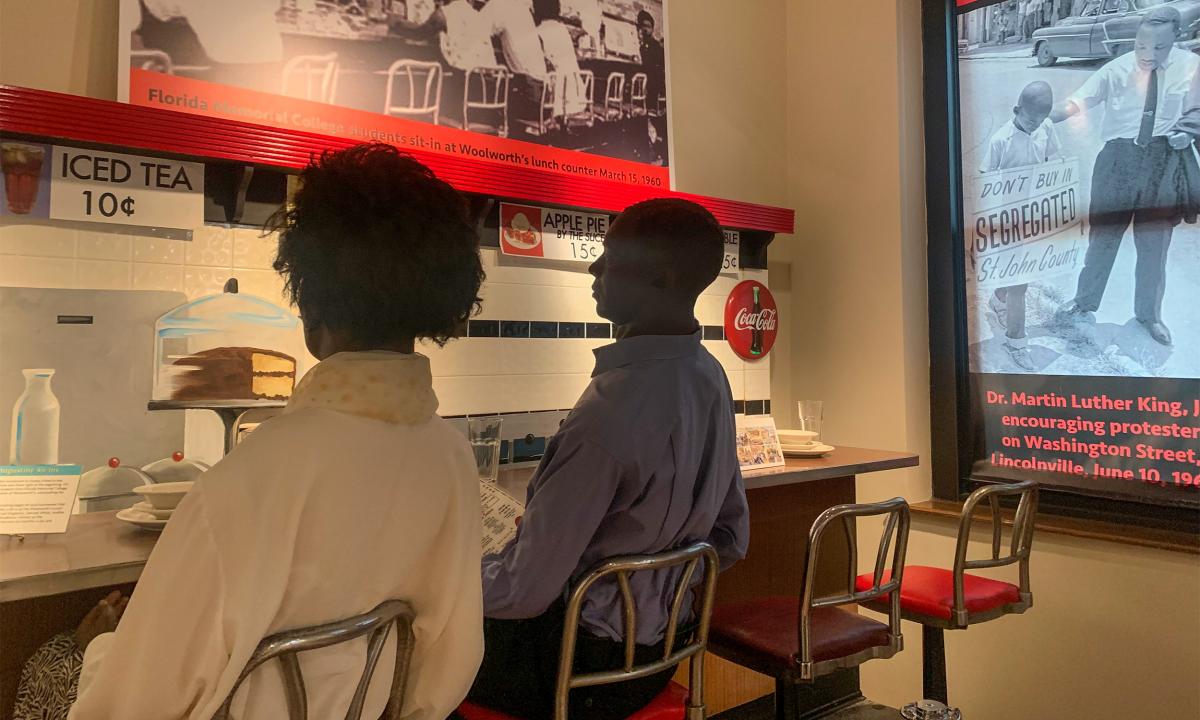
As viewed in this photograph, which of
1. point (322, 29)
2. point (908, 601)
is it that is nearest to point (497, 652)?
point (908, 601)

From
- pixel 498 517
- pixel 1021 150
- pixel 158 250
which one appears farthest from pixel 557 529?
pixel 1021 150

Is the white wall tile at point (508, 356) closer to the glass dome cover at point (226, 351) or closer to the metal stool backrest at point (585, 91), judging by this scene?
the glass dome cover at point (226, 351)

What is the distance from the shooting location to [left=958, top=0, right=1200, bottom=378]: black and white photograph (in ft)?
8.93

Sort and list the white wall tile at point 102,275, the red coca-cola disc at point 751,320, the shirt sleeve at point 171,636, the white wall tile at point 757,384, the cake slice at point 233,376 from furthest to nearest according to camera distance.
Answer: the white wall tile at point 757,384 < the red coca-cola disc at point 751,320 < the cake slice at point 233,376 < the white wall tile at point 102,275 < the shirt sleeve at point 171,636

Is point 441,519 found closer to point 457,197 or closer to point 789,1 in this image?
point 457,197

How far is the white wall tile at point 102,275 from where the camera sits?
2.10m

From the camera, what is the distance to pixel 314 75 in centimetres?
250

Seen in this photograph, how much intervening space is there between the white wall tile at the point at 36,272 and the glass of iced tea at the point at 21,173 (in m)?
0.12

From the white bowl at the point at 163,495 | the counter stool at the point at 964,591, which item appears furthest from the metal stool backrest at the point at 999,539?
the white bowl at the point at 163,495

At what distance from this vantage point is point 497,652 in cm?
149

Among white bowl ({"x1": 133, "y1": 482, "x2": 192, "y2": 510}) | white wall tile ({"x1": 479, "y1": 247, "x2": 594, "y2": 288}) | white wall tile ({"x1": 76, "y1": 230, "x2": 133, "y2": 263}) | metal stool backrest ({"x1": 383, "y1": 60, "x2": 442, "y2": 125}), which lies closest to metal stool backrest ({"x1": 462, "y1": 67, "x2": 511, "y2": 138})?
Answer: metal stool backrest ({"x1": 383, "y1": 60, "x2": 442, "y2": 125})

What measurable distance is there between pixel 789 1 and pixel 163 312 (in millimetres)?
3138

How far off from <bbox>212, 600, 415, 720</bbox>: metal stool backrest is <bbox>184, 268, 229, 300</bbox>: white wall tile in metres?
1.53

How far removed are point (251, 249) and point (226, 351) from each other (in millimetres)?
317
